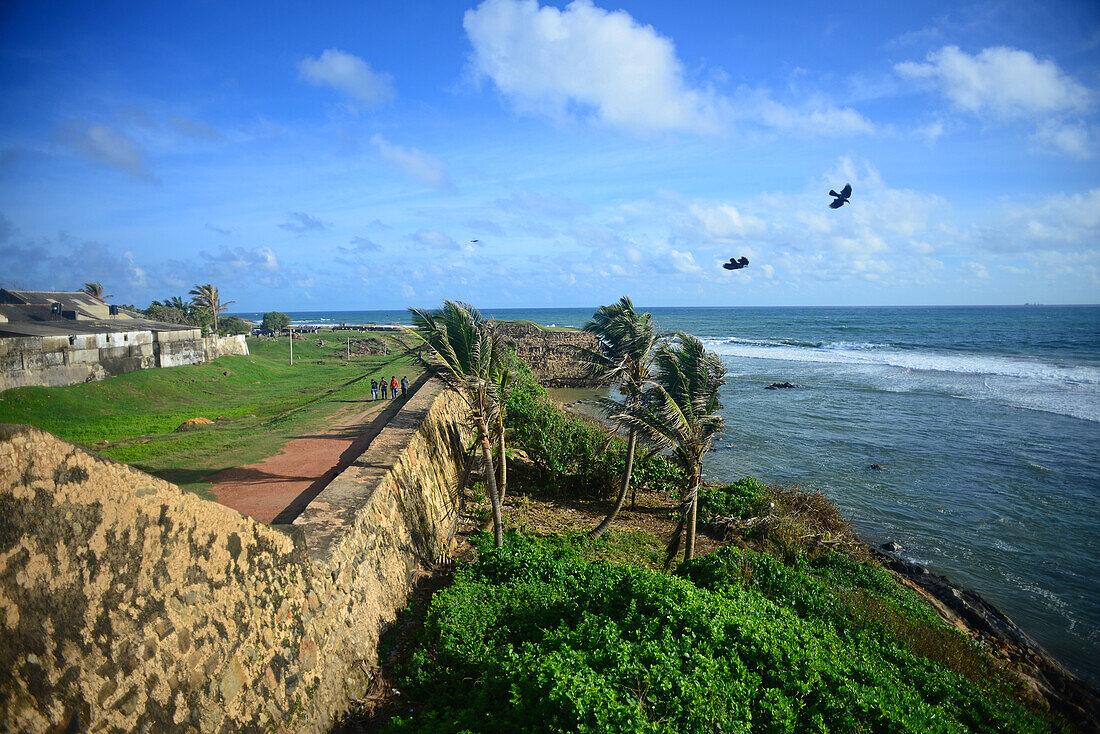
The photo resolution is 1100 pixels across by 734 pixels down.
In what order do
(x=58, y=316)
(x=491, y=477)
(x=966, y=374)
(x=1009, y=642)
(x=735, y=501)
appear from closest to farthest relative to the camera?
(x=1009, y=642)
(x=491, y=477)
(x=735, y=501)
(x=58, y=316)
(x=966, y=374)

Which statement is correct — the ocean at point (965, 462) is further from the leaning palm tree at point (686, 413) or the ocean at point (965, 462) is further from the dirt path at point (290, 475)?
the leaning palm tree at point (686, 413)

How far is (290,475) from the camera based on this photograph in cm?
1124

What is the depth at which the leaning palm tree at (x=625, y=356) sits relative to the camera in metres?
12.6

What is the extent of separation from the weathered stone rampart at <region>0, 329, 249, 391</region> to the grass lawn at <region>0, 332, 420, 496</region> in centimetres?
53

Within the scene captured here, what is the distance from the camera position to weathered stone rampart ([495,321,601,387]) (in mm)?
40469

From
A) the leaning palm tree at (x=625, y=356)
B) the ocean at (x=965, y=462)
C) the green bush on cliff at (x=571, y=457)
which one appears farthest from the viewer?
the green bush on cliff at (x=571, y=457)

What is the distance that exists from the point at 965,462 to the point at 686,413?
1688 centimetres

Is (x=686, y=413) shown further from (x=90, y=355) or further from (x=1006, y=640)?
(x=90, y=355)

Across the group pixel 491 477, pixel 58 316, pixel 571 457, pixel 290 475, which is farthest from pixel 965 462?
pixel 58 316

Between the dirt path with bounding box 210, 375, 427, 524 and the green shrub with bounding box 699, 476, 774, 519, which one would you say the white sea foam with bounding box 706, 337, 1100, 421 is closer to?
the green shrub with bounding box 699, 476, 774, 519

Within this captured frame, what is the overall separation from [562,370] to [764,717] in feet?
119

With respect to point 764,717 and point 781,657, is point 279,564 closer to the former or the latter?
point 764,717

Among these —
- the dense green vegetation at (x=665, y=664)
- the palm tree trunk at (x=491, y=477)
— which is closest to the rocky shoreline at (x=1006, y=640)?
the dense green vegetation at (x=665, y=664)

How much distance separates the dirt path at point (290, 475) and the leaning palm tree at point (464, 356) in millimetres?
3192
